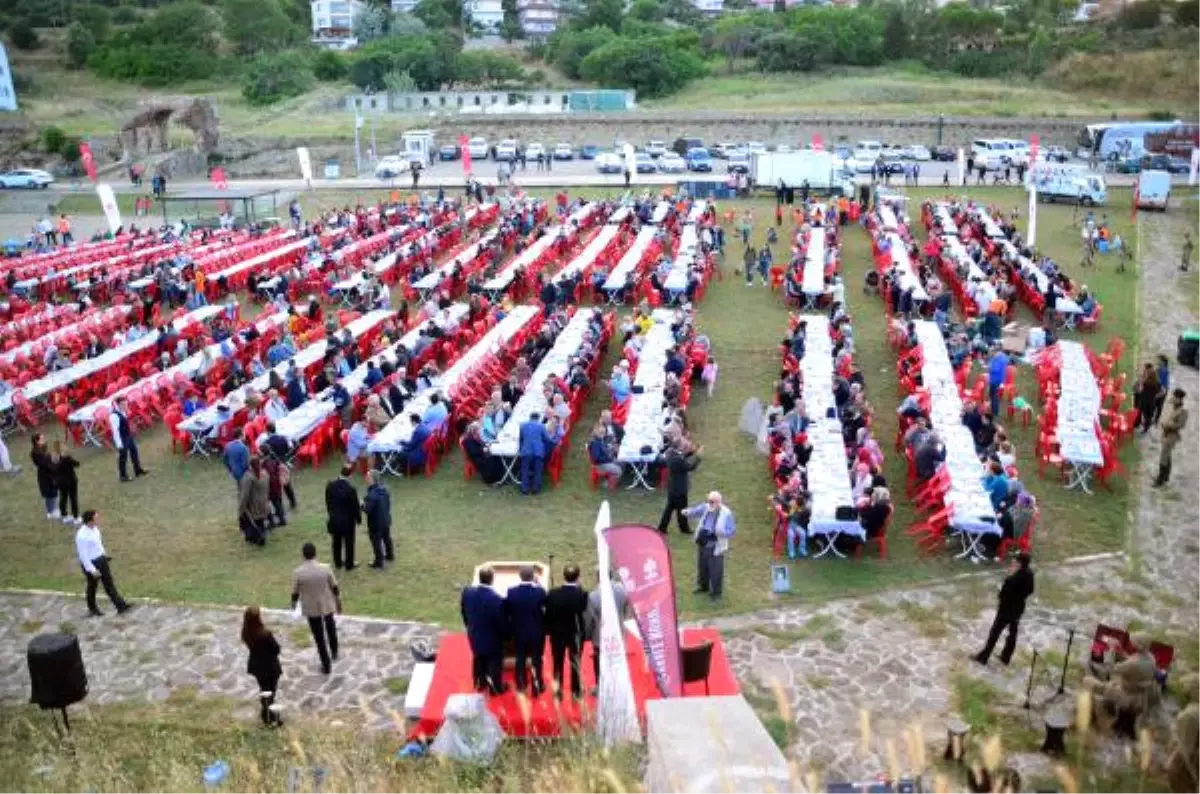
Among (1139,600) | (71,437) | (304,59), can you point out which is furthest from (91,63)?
(1139,600)

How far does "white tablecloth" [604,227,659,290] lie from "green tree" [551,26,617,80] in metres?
64.0

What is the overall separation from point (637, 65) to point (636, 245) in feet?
190

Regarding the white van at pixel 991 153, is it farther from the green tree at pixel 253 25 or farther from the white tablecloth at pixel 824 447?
the green tree at pixel 253 25

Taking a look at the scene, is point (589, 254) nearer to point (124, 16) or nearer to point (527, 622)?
point (527, 622)

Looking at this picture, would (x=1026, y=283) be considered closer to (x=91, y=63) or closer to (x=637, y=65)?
(x=637, y=65)

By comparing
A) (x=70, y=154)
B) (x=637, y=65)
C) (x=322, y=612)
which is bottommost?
(x=322, y=612)

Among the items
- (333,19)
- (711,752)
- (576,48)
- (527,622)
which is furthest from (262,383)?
(333,19)

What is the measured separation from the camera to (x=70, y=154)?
55250 millimetres

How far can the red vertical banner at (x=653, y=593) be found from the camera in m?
7.82

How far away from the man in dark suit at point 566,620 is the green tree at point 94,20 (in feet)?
336

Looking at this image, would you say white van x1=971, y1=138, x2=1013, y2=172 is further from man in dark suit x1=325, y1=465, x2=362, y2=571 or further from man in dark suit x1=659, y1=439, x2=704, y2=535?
man in dark suit x1=325, y1=465, x2=362, y2=571

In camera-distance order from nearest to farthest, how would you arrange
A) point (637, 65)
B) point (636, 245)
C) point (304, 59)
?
1. point (636, 245)
2. point (637, 65)
3. point (304, 59)

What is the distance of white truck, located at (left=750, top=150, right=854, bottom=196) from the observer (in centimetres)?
4016

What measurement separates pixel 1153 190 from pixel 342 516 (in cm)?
3620
